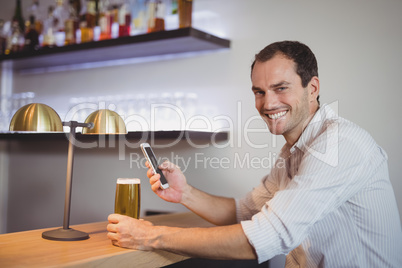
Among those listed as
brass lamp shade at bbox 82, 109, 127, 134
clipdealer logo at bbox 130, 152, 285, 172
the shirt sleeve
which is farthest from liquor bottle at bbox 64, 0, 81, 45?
the shirt sleeve

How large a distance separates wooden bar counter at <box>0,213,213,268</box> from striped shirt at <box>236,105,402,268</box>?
0.30m

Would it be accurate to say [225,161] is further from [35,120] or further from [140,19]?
[35,120]

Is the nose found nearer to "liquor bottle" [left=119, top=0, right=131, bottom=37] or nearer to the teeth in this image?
the teeth

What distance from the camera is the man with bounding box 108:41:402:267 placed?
1051 millimetres

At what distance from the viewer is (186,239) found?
1099 mm

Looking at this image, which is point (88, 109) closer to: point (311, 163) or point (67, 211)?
point (67, 211)

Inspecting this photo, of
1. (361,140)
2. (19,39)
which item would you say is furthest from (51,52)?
(361,140)

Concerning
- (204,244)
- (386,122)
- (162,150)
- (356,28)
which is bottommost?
(204,244)

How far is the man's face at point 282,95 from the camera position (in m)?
1.29

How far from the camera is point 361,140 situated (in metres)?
1.13

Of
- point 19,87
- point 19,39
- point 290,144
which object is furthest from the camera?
point 19,87

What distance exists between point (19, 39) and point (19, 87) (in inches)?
13.4

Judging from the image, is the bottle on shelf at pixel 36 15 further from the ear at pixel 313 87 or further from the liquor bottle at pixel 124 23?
the ear at pixel 313 87

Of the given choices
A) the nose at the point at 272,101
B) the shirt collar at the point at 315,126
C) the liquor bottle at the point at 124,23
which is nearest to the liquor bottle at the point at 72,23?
the liquor bottle at the point at 124,23
